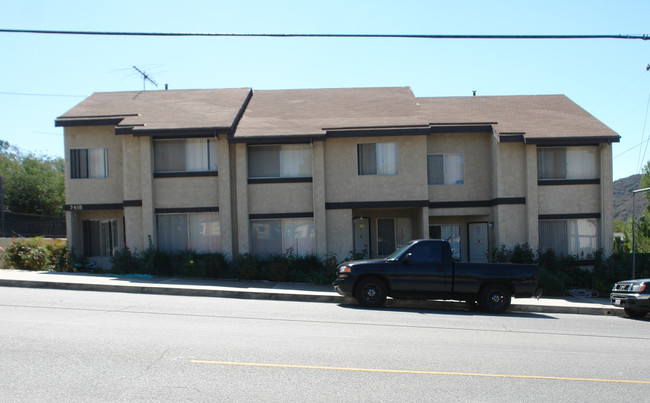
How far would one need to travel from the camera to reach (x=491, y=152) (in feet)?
68.1

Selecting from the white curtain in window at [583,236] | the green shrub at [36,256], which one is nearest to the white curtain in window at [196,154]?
the green shrub at [36,256]

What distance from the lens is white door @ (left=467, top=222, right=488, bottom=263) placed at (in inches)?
845

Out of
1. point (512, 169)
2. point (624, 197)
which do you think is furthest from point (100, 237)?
point (624, 197)

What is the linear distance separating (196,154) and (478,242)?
1124 cm

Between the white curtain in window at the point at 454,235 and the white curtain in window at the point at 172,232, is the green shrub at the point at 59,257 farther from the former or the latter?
the white curtain in window at the point at 454,235

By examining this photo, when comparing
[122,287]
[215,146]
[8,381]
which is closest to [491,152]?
[215,146]

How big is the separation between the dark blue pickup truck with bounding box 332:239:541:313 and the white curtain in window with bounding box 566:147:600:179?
8044 millimetres

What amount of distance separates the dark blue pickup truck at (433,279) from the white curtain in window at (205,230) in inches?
286

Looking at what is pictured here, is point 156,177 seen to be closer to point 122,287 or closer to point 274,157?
point 274,157

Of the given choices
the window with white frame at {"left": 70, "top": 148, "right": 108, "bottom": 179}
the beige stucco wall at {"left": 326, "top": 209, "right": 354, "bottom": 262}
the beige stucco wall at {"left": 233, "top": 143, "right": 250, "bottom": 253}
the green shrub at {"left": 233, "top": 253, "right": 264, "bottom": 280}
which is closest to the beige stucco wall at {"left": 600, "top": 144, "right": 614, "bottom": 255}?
the beige stucco wall at {"left": 326, "top": 209, "right": 354, "bottom": 262}

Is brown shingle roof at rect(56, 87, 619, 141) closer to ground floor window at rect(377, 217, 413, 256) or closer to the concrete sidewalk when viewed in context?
ground floor window at rect(377, 217, 413, 256)

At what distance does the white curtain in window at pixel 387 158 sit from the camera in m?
20.0

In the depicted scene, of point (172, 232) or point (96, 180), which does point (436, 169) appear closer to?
point (172, 232)

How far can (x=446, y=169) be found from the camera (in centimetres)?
2088
